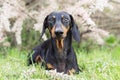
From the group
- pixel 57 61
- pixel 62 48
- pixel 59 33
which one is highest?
pixel 59 33

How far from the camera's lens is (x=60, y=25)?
5656mm

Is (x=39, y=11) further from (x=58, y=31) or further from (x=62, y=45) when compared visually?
(x=58, y=31)

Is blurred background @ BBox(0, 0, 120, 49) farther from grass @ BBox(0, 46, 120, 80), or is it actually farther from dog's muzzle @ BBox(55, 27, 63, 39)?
dog's muzzle @ BBox(55, 27, 63, 39)

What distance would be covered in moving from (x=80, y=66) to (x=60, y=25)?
952 millimetres

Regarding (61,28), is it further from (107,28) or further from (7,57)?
(107,28)

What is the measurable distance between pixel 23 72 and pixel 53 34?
64 cm

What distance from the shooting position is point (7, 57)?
7090 millimetres

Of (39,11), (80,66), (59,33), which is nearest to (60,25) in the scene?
(59,33)

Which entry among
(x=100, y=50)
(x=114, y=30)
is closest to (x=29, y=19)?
(x=100, y=50)

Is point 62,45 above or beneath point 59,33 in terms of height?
beneath

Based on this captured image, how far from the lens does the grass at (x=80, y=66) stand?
17.4 feet

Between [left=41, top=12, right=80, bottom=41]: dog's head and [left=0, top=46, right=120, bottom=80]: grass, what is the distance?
18.2 inches

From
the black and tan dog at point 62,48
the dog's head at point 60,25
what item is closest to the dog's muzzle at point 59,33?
the dog's head at point 60,25

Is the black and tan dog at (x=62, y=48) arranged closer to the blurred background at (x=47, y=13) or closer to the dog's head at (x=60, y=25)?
the dog's head at (x=60, y=25)
